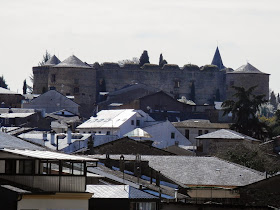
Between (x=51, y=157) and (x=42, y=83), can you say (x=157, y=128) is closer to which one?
(x=42, y=83)

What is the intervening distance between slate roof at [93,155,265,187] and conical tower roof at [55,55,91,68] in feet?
275

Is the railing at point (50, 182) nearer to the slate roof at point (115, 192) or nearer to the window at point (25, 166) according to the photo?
the window at point (25, 166)

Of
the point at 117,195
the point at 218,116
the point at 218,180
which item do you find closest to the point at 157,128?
the point at 218,116

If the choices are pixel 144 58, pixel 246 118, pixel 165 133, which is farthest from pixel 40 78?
pixel 165 133

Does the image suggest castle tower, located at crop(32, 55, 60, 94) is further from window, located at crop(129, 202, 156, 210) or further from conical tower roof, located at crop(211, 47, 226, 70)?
window, located at crop(129, 202, 156, 210)

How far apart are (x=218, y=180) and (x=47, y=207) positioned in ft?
65.8

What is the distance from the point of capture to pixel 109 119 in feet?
293

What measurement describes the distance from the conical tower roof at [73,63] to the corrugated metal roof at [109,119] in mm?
32224

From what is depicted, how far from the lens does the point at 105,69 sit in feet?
419

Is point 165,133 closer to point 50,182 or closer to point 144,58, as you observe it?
point 144,58

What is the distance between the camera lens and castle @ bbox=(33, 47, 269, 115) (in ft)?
410

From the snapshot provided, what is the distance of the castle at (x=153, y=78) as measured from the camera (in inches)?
Result: 4919

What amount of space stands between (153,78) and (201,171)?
88439 mm

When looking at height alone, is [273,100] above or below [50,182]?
above
